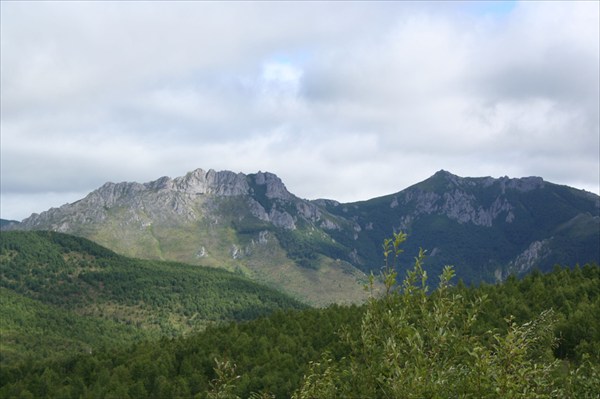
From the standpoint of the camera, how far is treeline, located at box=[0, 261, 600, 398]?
1295cm

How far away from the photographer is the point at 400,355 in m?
13.5

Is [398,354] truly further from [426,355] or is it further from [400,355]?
[426,355]

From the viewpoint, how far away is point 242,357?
550ft

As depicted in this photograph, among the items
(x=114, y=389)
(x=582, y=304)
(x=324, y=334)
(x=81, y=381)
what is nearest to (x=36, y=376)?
(x=81, y=381)

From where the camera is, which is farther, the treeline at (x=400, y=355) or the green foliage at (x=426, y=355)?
the treeline at (x=400, y=355)

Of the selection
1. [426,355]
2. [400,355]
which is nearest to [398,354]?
[400,355]

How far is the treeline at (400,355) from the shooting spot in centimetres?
1295

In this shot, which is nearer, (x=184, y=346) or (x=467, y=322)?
(x=467, y=322)

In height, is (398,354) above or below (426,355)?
above

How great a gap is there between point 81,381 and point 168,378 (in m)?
32.1

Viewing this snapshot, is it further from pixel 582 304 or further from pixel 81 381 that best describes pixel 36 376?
pixel 582 304

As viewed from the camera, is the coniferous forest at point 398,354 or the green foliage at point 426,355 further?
the coniferous forest at point 398,354

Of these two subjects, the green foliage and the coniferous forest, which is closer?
the green foliage

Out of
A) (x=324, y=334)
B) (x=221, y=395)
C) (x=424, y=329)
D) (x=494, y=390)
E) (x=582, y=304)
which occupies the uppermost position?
(x=424, y=329)
